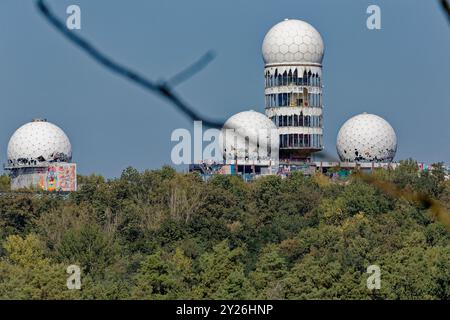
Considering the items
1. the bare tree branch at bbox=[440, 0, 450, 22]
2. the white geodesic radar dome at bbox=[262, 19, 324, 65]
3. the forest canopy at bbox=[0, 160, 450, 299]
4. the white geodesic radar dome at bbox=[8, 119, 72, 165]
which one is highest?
the white geodesic radar dome at bbox=[262, 19, 324, 65]

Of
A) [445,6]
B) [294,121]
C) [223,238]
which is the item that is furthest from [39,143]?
[445,6]

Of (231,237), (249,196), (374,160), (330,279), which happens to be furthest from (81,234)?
(374,160)

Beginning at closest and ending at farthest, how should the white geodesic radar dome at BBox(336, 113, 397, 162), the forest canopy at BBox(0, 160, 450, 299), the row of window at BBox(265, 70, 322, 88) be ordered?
the forest canopy at BBox(0, 160, 450, 299) → the white geodesic radar dome at BBox(336, 113, 397, 162) → the row of window at BBox(265, 70, 322, 88)

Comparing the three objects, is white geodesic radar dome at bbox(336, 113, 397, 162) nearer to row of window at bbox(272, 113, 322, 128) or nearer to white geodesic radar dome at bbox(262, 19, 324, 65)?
white geodesic radar dome at bbox(262, 19, 324, 65)

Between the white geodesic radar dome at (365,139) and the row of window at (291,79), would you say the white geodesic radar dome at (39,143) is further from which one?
the white geodesic radar dome at (365,139)

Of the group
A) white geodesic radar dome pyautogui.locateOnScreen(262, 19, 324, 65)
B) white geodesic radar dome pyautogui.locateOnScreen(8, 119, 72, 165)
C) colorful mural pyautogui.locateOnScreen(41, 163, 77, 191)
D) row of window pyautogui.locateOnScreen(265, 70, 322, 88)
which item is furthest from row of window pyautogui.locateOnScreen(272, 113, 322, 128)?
colorful mural pyautogui.locateOnScreen(41, 163, 77, 191)

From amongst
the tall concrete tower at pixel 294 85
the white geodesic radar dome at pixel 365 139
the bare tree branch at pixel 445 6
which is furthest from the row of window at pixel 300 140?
the bare tree branch at pixel 445 6

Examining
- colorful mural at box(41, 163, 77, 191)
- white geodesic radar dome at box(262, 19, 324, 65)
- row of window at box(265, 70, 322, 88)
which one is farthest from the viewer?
row of window at box(265, 70, 322, 88)
